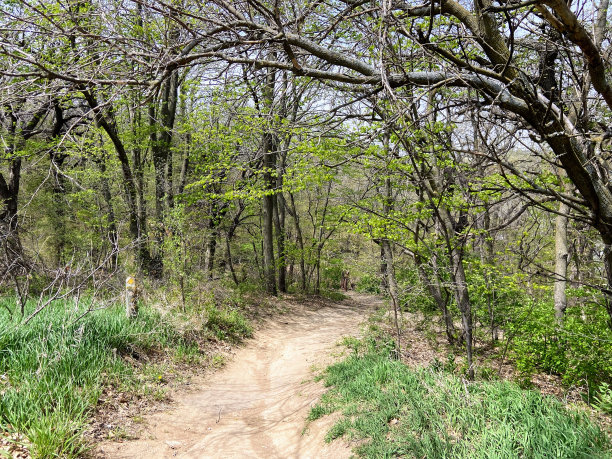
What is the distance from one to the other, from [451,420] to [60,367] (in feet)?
14.0

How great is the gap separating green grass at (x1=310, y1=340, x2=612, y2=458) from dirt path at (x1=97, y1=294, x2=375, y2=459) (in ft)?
1.23

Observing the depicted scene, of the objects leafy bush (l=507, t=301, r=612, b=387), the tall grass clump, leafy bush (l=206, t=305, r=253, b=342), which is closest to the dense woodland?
leafy bush (l=507, t=301, r=612, b=387)

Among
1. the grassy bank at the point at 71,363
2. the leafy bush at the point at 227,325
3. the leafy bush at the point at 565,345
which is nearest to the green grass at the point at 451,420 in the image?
the leafy bush at the point at 565,345

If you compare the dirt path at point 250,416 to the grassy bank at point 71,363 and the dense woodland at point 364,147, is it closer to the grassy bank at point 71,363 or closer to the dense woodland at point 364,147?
the grassy bank at point 71,363

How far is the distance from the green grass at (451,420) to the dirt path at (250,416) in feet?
1.23

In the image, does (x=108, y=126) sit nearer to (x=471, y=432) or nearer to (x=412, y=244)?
(x=412, y=244)

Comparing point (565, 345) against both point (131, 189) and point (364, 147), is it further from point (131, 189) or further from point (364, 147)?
point (131, 189)

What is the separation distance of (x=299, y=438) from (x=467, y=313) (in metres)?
2.96

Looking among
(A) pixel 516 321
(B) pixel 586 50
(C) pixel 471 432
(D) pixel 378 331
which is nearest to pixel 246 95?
(B) pixel 586 50

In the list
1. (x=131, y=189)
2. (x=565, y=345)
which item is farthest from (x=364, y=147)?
(x=131, y=189)

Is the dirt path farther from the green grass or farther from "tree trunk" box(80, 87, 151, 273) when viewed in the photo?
"tree trunk" box(80, 87, 151, 273)

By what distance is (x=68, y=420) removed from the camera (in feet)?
11.6

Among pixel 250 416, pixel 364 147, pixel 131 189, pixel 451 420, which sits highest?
pixel 131 189

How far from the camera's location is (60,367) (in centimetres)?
429
